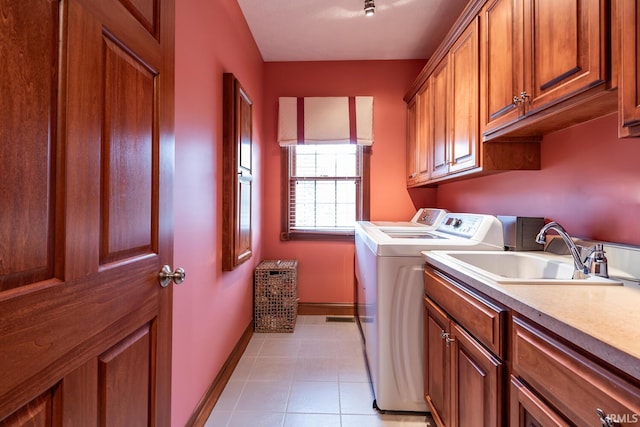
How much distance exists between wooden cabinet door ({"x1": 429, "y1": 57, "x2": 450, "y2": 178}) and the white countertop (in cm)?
130

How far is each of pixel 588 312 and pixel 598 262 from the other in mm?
471

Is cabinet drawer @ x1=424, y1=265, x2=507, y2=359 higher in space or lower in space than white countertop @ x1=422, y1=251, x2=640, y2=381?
lower

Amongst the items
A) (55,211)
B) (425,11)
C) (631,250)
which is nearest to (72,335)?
(55,211)

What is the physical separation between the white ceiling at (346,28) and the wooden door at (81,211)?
1.71 m

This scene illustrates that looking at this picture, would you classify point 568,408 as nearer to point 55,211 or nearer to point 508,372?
point 508,372

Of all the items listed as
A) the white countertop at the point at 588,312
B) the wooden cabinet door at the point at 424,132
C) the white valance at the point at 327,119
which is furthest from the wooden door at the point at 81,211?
the white valance at the point at 327,119

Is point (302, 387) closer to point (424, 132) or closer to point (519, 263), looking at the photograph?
point (519, 263)

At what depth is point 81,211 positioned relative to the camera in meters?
0.64

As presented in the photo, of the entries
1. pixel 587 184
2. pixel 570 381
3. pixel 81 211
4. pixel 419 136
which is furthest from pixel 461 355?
pixel 419 136

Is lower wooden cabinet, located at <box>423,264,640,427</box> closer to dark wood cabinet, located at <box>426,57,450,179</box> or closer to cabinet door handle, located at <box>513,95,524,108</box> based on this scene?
cabinet door handle, located at <box>513,95,524,108</box>

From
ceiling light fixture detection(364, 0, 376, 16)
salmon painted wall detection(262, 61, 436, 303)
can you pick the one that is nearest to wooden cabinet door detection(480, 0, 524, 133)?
ceiling light fixture detection(364, 0, 376, 16)

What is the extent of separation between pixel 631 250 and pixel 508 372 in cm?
66

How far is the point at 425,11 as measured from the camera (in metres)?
2.35

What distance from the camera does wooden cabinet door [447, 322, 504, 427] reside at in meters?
0.94
